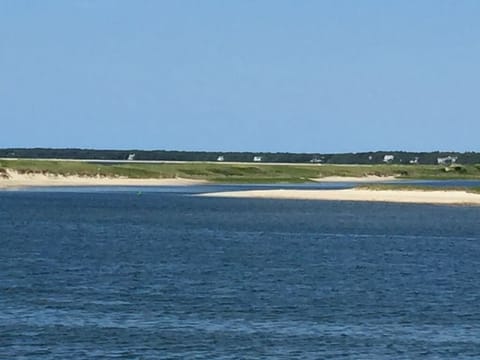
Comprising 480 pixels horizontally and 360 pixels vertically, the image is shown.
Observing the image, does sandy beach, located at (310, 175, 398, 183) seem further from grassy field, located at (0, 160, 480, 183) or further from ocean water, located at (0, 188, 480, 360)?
ocean water, located at (0, 188, 480, 360)

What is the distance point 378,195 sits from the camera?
107000mm

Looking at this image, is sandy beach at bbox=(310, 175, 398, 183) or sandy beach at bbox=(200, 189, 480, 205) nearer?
sandy beach at bbox=(200, 189, 480, 205)

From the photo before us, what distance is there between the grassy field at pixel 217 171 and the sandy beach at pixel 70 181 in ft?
2.69

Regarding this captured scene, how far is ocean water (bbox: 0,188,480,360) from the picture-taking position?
2783cm

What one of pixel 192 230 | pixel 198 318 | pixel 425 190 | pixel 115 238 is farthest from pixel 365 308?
pixel 425 190

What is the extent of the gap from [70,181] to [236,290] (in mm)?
111413

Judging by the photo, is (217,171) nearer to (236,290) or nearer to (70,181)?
(70,181)

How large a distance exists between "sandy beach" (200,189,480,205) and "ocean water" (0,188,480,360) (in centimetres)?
2551

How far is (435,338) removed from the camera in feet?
95.1

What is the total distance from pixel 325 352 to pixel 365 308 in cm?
689

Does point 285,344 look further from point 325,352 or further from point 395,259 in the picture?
point 395,259

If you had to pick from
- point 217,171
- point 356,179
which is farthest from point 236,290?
point 356,179

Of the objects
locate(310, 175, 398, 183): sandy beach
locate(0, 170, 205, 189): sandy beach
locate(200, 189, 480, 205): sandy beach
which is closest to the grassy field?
locate(0, 170, 205, 189): sandy beach

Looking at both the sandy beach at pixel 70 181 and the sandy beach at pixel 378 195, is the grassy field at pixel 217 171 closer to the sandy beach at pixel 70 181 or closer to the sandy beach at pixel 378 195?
the sandy beach at pixel 70 181
